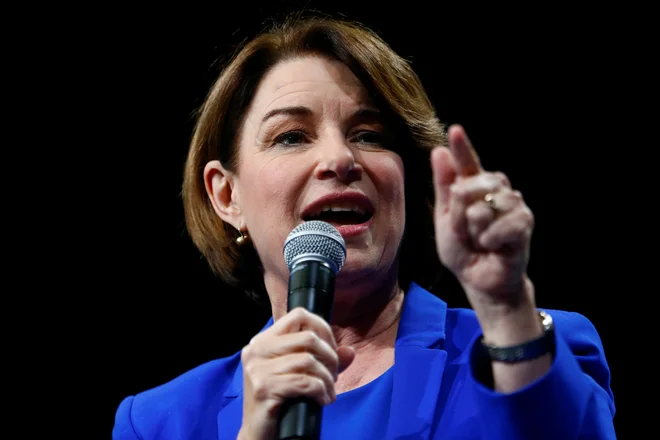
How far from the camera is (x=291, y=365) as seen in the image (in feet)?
3.98

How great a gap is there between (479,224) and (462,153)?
109 mm

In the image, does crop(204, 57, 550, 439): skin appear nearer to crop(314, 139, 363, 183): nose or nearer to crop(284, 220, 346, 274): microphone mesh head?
crop(314, 139, 363, 183): nose

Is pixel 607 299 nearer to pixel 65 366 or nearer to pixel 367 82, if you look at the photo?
pixel 367 82

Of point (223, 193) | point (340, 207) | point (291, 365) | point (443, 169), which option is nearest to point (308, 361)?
point (291, 365)

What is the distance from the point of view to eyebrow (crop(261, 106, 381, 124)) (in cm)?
196

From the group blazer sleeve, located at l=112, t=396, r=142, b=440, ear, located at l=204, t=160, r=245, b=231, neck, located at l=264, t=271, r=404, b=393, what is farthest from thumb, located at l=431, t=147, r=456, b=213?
blazer sleeve, located at l=112, t=396, r=142, b=440

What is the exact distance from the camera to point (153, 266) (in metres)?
2.98

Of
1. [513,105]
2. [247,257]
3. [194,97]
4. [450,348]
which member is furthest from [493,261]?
[194,97]

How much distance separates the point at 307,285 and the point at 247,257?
3.72ft

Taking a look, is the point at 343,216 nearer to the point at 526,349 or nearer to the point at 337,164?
the point at 337,164

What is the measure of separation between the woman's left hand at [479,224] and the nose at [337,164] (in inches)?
25.9

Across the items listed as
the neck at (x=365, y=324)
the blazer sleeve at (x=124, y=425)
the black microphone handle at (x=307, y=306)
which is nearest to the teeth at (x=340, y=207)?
the neck at (x=365, y=324)

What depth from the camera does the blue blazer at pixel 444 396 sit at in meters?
1.21

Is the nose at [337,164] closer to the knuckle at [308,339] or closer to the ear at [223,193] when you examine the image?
the ear at [223,193]
